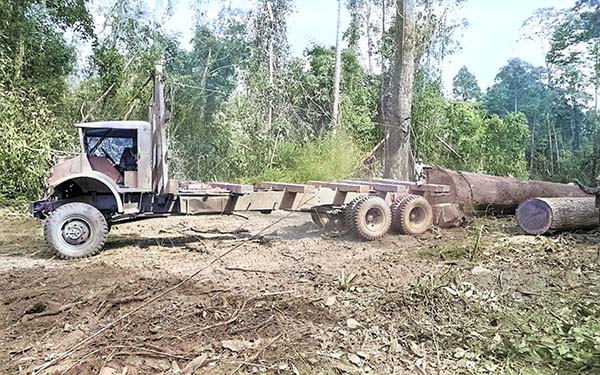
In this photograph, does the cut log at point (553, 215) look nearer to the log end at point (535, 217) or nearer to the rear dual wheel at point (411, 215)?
the log end at point (535, 217)

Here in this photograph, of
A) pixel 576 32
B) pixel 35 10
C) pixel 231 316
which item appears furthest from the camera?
pixel 576 32

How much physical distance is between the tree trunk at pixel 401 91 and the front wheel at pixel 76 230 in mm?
6232

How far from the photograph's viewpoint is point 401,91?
34.3ft

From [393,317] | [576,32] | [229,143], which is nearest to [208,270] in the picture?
[393,317]

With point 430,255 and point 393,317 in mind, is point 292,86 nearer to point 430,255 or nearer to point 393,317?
point 430,255

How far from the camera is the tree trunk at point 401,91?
10336 millimetres

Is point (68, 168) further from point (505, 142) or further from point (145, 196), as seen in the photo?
point (505, 142)

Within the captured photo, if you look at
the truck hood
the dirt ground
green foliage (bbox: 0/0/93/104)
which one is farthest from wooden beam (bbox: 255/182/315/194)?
green foliage (bbox: 0/0/93/104)

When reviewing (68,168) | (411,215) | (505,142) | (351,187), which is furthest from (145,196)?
(505,142)

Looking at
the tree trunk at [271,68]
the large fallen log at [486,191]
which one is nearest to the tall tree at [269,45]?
the tree trunk at [271,68]

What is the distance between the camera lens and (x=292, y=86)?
18938 millimetres

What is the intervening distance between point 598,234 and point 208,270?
6131 mm

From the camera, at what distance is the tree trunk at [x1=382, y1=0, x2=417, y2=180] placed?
33.9ft

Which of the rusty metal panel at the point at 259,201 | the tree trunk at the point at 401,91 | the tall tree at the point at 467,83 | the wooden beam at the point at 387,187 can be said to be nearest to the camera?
the rusty metal panel at the point at 259,201
